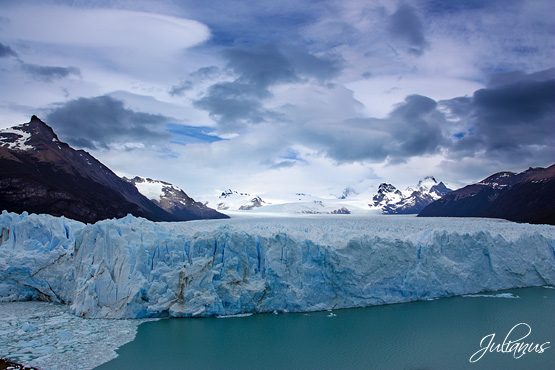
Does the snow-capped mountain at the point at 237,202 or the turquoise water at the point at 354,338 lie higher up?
the snow-capped mountain at the point at 237,202

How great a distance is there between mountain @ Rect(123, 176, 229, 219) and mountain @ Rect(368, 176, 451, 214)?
201 ft

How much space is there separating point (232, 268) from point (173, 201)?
77.9 metres

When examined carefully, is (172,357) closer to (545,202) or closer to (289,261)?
(289,261)

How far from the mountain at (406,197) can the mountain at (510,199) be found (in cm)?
4711

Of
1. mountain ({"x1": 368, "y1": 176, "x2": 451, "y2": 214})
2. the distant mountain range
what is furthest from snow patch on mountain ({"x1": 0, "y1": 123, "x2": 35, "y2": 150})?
mountain ({"x1": 368, "y1": 176, "x2": 451, "y2": 214})

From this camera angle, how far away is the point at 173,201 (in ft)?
292

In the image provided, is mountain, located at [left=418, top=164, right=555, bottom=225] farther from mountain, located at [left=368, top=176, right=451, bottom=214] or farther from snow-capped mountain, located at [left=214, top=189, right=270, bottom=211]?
snow-capped mountain, located at [left=214, top=189, right=270, bottom=211]

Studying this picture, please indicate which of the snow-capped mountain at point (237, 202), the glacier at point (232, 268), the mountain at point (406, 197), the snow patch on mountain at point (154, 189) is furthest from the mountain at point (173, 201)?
the glacier at point (232, 268)

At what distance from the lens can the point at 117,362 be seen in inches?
388

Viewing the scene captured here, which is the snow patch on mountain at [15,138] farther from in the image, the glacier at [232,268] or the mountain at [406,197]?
the mountain at [406,197]

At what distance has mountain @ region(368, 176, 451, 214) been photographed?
424 feet

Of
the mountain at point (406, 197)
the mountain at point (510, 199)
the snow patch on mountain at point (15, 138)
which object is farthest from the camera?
the mountain at point (406, 197)

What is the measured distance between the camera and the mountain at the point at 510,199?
4584 centimetres

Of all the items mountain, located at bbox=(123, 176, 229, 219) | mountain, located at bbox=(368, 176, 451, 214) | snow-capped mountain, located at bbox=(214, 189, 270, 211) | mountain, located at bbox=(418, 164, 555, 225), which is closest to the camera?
mountain, located at bbox=(418, 164, 555, 225)
